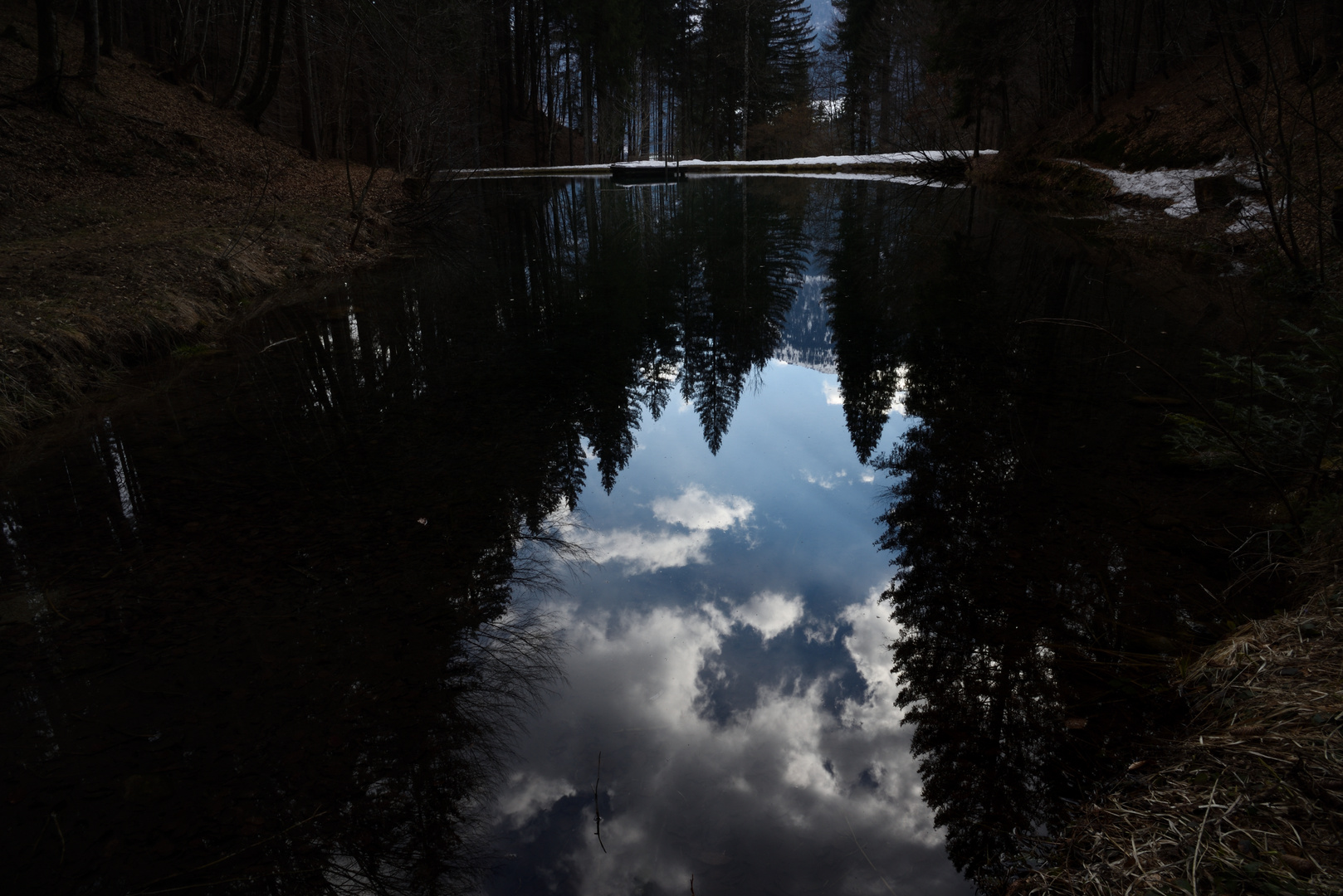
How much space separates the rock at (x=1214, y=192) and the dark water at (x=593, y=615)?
771cm

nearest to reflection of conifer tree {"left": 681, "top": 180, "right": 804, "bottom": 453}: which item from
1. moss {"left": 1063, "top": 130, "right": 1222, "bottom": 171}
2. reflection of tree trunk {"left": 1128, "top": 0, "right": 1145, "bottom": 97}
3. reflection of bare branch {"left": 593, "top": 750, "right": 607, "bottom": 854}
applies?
reflection of bare branch {"left": 593, "top": 750, "right": 607, "bottom": 854}

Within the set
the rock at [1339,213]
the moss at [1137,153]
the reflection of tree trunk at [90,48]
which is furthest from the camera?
the reflection of tree trunk at [90,48]

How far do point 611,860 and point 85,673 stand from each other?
2.76 m

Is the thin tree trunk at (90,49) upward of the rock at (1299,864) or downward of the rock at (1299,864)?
upward

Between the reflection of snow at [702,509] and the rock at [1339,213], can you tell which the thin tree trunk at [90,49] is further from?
the rock at [1339,213]

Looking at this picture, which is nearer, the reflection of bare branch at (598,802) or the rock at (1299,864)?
the rock at (1299,864)

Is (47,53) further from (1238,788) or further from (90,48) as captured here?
(1238,788)

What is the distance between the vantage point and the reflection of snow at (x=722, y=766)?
8.79 feet

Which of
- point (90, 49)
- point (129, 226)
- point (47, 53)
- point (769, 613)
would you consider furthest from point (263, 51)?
point (769, 613)

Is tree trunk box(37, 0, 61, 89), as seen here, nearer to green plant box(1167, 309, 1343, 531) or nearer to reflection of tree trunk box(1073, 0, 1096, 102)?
green plant box(1167, 309, 1343, 531)

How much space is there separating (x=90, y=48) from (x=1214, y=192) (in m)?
23.9

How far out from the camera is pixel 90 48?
1669 cm

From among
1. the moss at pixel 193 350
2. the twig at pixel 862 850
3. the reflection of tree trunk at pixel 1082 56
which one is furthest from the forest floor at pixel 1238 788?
the reflection of tree trunk at pixel 1082 56

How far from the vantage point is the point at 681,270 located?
13.6 m
